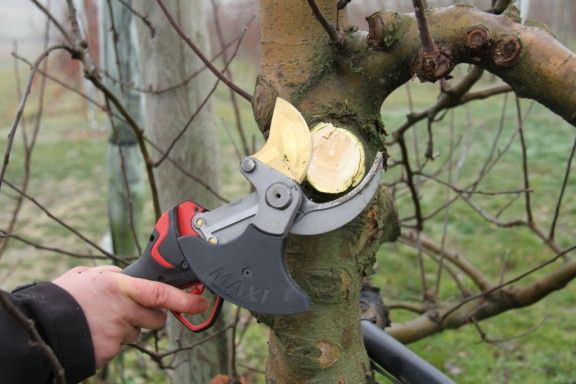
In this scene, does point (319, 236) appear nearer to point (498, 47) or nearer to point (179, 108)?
point (498, 47)

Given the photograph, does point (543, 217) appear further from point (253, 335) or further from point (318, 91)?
point (318, 91)

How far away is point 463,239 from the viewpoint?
15.2 ft

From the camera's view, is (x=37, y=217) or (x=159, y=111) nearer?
(x=159, y=111)

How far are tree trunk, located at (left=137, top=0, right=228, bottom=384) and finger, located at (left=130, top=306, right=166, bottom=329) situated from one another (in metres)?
0.70

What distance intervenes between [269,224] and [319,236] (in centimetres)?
11

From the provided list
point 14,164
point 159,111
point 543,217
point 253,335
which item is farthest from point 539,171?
point 14,164

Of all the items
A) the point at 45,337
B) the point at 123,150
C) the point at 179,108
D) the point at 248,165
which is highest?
the point at 248,165

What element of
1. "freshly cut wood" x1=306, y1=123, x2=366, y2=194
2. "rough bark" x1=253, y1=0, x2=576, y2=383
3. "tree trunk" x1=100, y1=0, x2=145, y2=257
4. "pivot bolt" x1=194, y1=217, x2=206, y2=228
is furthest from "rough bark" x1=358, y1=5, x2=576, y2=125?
"tree trunk" x1=100, y1=0, x2=145, y2=257

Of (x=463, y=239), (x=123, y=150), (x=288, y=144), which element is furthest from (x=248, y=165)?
(x=463, y=239)

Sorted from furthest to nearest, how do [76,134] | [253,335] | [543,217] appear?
[76,134] → [543,217] → [253,335]

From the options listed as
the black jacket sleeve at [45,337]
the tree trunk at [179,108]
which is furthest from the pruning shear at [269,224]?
the tree trunk at [179,108]

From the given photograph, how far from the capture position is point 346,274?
0.97 metres

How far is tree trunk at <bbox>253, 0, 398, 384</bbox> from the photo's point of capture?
96 cm

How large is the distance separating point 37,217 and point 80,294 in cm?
571
